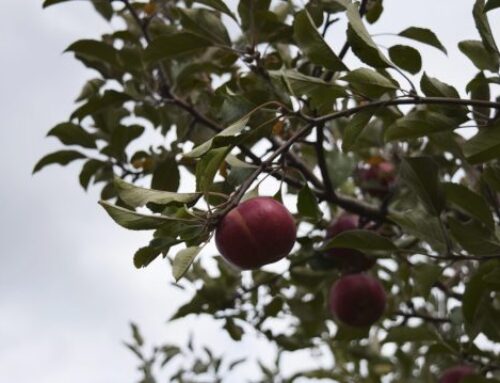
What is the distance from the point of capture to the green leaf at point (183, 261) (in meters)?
1.15

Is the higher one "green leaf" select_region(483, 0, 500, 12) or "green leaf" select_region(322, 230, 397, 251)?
"green leaf" select_region(483, 0, 500, 12)

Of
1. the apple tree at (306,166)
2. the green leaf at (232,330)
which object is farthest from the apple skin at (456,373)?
the green leaf at (232,330)

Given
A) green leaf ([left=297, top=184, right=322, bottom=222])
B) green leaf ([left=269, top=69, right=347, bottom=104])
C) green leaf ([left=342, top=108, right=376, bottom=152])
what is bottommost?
green leaf ([left=297, top=184, right=322, bottom=222])

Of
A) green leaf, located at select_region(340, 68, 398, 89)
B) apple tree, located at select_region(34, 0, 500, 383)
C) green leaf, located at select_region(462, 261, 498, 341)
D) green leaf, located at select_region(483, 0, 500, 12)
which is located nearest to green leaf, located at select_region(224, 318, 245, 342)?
apple tree, located at select_region(34, 0, 500, 383)

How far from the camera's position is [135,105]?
7.73ft

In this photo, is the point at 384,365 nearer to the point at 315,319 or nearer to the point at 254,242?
the point at 315,319

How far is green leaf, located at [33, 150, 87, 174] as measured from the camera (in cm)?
214

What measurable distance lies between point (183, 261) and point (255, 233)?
14 centimetres

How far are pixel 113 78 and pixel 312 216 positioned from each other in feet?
3.34

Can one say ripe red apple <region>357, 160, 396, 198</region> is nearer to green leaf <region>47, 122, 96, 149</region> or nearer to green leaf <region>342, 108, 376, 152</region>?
green leaf <region>47, 122, 96, 149</region>

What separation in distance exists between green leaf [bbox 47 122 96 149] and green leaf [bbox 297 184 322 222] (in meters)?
0.89

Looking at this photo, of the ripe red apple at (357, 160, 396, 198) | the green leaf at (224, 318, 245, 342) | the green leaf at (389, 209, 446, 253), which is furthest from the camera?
the ripe red apple at (357, 160, 396, 198)

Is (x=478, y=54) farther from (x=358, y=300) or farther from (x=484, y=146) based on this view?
(x=358, y=300)

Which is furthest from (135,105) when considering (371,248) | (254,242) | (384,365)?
(384,365)
